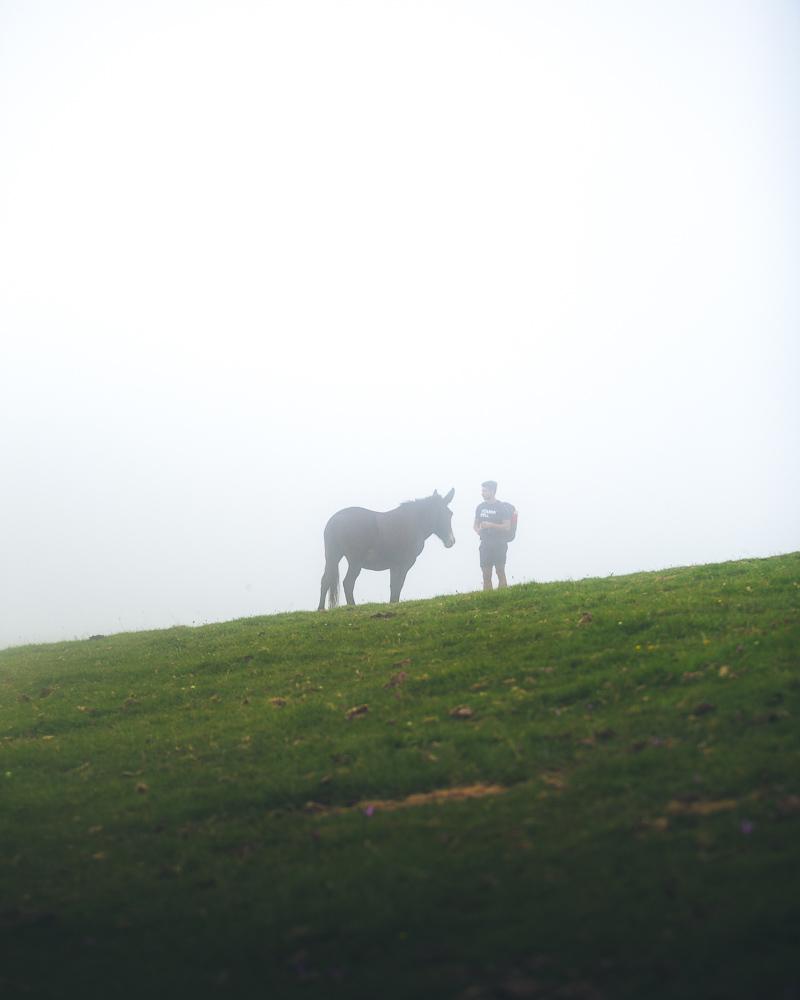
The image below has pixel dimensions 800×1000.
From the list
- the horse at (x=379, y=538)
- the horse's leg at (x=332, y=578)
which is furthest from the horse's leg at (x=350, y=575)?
the horse's leg at (x=332, y=578)

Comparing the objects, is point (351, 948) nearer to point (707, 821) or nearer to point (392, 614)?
point (707, 821)

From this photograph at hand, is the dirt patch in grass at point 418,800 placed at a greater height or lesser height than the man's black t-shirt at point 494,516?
lesser

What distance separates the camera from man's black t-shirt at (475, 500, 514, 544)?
2667 centimetres

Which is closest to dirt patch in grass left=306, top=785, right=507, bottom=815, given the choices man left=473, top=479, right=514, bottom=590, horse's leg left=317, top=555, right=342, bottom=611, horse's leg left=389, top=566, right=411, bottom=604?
man left=473, top=479, right=514, bottom=590

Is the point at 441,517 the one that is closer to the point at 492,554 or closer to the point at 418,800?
the point at 492,554

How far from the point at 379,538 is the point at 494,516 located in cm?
394

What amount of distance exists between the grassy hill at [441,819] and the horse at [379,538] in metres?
11.6

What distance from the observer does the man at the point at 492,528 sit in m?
26.7

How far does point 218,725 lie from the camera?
13469 mm

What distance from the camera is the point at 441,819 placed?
29.2 ft

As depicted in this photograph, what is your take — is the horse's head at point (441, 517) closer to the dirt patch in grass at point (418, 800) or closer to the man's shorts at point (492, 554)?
the man's shorts at point (492, 554)

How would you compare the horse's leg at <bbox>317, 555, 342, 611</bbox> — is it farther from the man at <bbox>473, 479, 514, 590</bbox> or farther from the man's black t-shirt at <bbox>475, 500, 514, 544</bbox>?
the man's black t-shirt at <bbox>475, 500, 514, 544</bbox>

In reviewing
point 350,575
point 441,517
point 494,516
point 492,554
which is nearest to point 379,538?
point 350,575

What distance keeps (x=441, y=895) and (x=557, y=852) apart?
105 centimetres
